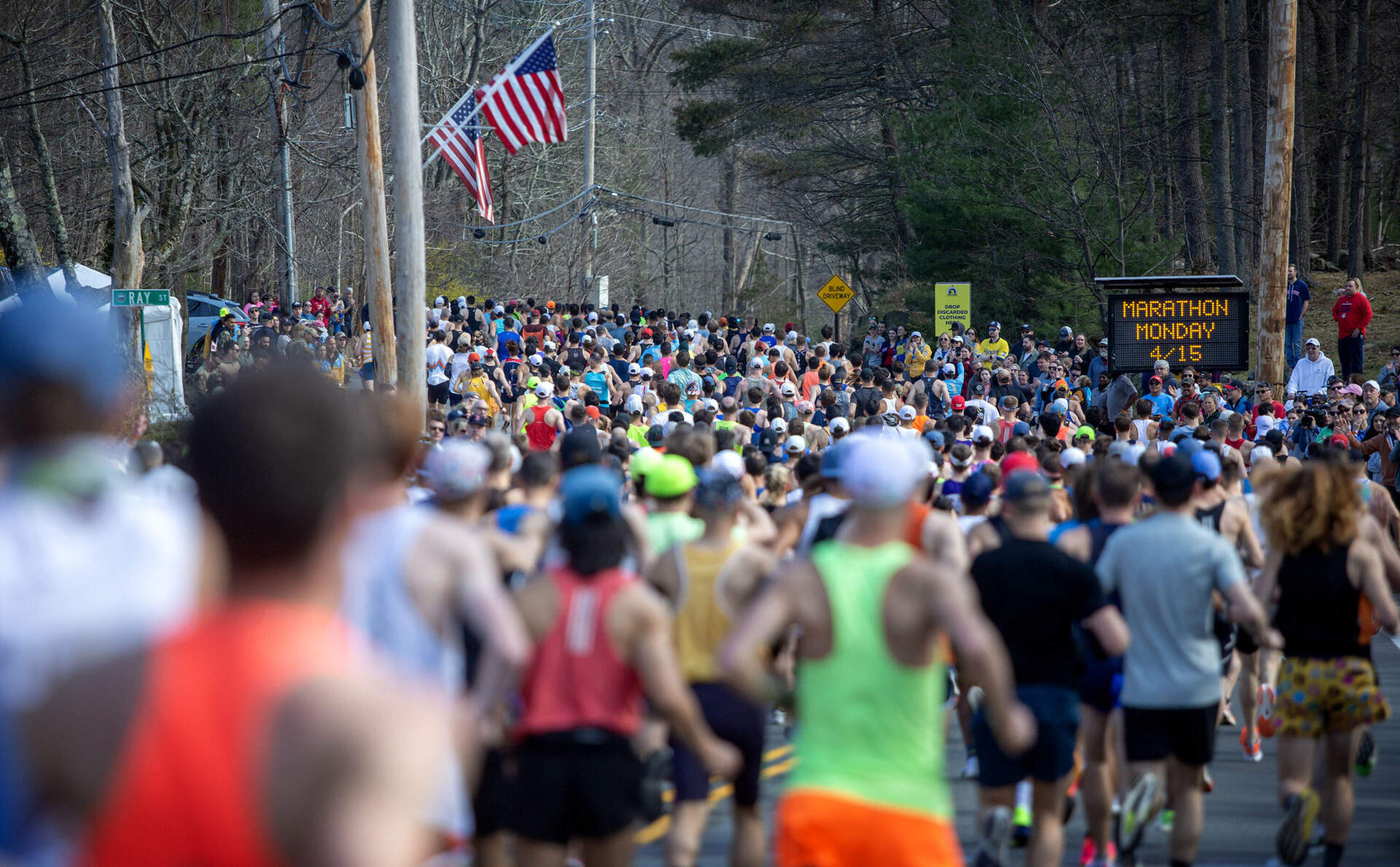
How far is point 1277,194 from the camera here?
19734mm

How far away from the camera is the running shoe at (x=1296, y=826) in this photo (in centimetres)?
641

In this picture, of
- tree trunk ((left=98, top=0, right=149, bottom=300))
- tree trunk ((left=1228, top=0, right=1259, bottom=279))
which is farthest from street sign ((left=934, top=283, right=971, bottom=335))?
tree trunk ((left=98, top=0, right=149, bottom=300))

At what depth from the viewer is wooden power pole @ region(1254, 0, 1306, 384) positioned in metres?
19.2

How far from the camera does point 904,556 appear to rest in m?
4.13

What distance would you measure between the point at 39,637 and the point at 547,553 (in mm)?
3754

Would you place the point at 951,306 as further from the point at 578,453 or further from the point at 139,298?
the point at 578,453

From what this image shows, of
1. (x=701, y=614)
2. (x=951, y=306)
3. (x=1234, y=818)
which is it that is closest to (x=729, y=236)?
(x=951, y=306)

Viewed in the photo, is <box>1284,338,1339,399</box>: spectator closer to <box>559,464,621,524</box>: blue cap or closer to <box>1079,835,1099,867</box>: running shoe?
<box>1079,835,1099,867</box>: running shoe

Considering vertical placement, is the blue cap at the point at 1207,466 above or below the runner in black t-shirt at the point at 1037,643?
above

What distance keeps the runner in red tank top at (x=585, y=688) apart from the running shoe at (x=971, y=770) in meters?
4.20

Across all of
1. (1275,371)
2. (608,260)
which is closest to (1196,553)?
(1275,371)

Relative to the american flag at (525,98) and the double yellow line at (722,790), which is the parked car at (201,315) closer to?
the american flag at (525,98)

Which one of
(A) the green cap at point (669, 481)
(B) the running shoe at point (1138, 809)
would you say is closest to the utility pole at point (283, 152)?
(A) the green cap at point (669, 481)

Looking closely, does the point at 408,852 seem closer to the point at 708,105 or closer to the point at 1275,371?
the point at 1275,371
